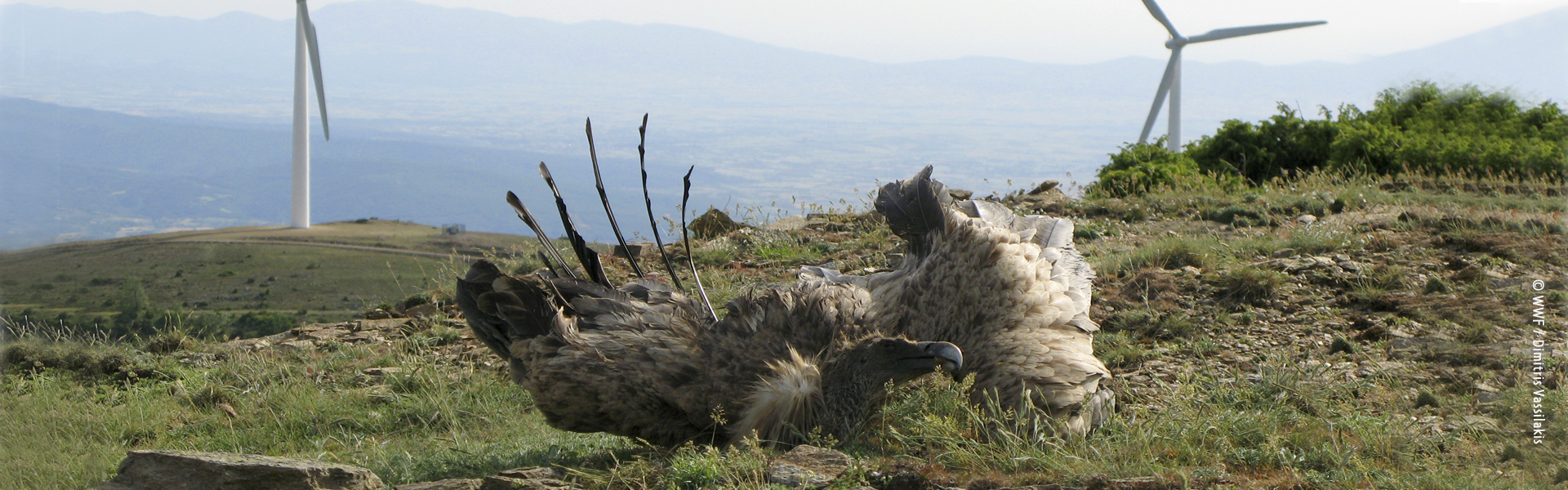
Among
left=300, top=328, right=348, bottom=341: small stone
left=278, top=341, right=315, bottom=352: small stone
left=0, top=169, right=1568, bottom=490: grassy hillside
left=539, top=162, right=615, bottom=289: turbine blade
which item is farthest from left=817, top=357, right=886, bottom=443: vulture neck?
left=300, top=328, right=348, bottom=341: small stone

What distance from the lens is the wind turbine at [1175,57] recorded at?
2669 cm

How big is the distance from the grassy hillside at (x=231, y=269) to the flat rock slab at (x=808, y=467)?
970 inches

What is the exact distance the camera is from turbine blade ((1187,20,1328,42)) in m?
26.2

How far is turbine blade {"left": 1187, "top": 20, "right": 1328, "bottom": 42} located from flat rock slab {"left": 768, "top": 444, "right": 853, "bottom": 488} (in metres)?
27.4

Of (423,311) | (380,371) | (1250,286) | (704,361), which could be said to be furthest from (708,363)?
(423,311)

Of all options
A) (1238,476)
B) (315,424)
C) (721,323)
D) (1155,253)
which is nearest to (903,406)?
(721,323)

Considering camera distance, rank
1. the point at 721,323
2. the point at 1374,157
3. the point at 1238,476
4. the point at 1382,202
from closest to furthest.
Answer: the point at 1238,476
the point at 721,323
the point at 1382,202
the point at 1374,157

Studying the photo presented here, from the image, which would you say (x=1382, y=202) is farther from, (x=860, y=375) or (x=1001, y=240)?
(x=860, y=375)

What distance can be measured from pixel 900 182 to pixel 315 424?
426cm

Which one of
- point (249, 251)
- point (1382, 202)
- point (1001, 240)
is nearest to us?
point (1001, 240)

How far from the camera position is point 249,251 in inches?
1791

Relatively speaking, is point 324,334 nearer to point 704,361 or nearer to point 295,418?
point 295,418

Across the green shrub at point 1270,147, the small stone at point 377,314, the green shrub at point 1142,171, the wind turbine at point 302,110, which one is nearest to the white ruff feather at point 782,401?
the small stone at point 377,314

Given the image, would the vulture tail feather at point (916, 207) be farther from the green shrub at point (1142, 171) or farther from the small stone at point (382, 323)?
the green shrub at point (1142, 171)
